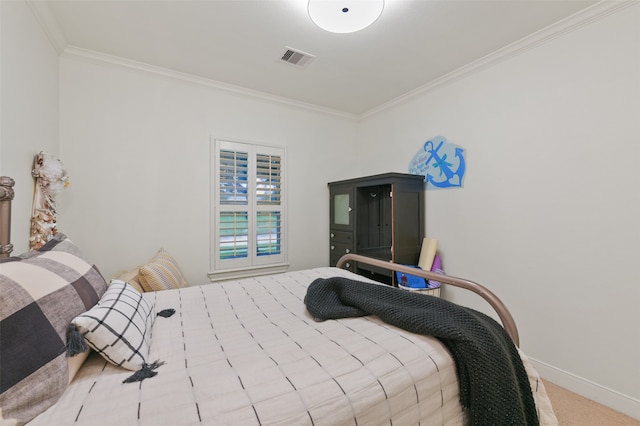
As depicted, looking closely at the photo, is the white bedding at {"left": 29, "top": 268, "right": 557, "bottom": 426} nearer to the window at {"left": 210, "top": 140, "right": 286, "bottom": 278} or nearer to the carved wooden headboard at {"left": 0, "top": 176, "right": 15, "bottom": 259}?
the carved wooden headboard at {"left": 0, "top": 176, "right": 15, "bottom": 259}

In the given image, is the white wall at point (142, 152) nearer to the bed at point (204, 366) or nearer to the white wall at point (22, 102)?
the white wall at point (22, 102)

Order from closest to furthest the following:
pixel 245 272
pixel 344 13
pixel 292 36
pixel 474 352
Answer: pixel 474 352 → pixel 344 13 → pixel 292 36 → pixel 245 272

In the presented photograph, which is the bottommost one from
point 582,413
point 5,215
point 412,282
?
point 582,413

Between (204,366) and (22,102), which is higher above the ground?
(22,102)

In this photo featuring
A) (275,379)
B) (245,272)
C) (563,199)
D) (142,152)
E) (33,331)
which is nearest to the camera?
(33,331)

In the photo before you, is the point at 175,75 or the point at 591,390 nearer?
the point at 591,390

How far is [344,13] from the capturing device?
1609mm

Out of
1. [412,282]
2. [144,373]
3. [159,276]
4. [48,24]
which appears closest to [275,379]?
[144,373]

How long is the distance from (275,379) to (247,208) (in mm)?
2413

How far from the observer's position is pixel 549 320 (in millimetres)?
2043

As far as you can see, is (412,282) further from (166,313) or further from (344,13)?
(344,13)

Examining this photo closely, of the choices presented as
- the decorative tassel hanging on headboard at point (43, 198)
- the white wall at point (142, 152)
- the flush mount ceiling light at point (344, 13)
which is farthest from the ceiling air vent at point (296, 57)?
Result: the decorative tassel hanging on headboard at point (43, 198)

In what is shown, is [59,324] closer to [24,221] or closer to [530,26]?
[24,221]

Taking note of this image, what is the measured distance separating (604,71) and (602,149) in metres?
0.54
